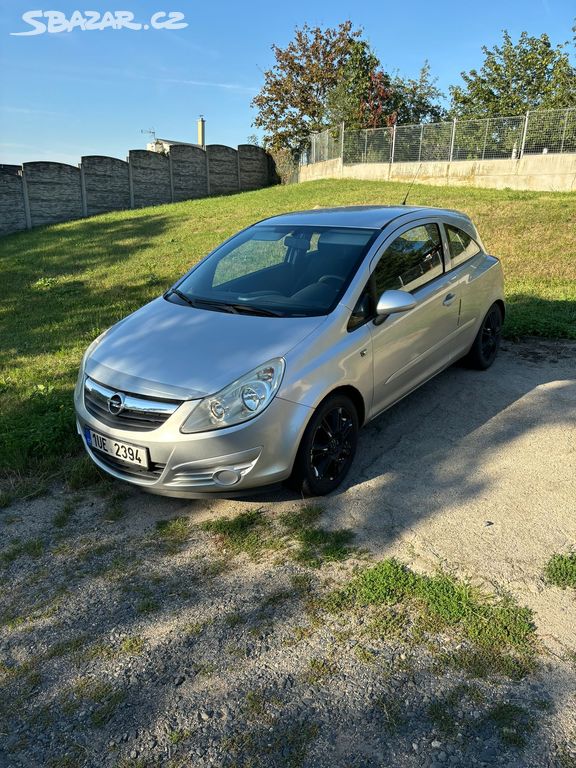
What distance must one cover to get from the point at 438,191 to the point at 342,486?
1710 cm

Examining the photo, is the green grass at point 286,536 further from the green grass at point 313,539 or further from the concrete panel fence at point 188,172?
the concrete panel fence at point 188,172

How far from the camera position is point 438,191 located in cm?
1880

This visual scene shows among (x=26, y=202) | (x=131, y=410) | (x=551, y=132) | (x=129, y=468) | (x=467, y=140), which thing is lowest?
(x=129, y=468)

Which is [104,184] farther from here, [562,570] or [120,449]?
[562,570]

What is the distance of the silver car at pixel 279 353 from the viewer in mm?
3209

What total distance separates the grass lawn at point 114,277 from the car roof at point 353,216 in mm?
2402

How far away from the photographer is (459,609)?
266 centimetres

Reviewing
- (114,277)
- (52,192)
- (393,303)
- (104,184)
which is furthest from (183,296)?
(104,184)

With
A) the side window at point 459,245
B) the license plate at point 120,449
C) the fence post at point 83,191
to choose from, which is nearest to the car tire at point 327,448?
the license plate at point 120,449

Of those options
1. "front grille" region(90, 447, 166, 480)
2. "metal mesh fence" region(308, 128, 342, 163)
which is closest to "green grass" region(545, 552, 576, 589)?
"front grille" region(90, 447, 166, 480)

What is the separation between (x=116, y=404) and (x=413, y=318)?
2.20 metres

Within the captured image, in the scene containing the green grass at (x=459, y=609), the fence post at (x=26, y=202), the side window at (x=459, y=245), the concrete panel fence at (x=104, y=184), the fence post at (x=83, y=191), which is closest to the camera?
the green grass at (x=459, y=609)

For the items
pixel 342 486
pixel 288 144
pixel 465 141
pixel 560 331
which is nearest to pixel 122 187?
pixel 465 141

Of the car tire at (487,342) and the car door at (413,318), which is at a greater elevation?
the car door at (413,318)
